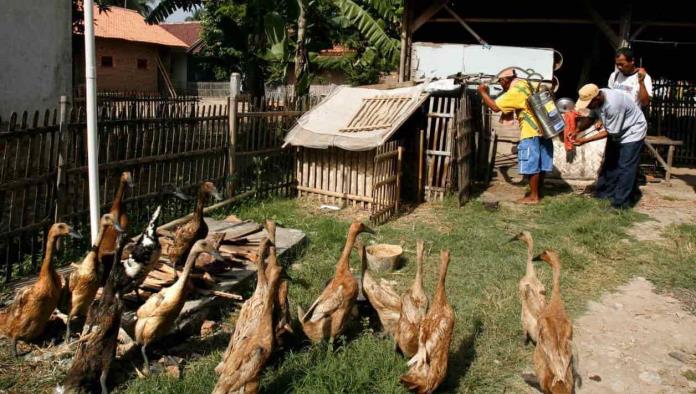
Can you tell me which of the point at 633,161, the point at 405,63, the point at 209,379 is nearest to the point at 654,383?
the point at 209,379

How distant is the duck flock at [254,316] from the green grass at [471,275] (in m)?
0.22

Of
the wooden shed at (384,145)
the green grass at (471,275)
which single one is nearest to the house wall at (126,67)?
the wooden shed at (384,145)

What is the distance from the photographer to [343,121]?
962 centimetres

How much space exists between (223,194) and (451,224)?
3.38m

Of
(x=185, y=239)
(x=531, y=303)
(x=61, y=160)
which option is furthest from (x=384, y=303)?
(x=61, y=160)

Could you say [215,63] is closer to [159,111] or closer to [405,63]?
[405,63]

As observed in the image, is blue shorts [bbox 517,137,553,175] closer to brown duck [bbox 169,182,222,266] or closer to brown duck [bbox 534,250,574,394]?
brown duck [bbox 534,250,574,394]

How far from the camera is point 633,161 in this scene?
9.21 meters

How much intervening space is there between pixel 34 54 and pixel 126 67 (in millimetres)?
24824

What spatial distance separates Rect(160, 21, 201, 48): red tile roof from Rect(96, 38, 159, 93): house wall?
34.8 ft

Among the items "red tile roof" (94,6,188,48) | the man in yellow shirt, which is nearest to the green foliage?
the man in yellow shirt

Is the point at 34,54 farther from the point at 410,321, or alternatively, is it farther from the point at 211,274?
the point at 410,321

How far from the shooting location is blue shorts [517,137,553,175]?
9547 millimetres

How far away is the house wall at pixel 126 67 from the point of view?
29781 millimetres
